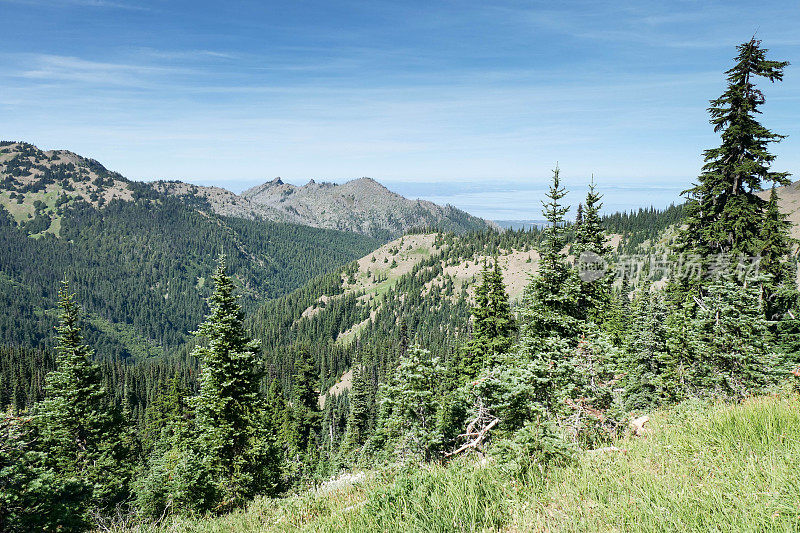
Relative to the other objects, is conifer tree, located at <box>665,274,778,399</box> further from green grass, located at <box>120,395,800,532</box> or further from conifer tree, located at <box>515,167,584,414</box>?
green grass, located at <box>120,395,800,532</box>

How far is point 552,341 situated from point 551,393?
2.12 metres

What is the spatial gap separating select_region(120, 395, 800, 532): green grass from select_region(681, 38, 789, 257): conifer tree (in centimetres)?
1817

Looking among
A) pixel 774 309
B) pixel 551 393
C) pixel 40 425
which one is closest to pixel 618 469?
pixel 551 393

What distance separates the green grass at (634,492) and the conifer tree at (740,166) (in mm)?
18173

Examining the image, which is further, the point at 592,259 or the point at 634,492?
the point at 592,259

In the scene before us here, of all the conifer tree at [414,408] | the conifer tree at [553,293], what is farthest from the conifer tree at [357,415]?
the conifer tree at [414,408]

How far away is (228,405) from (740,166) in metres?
29.0

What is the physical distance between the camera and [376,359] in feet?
446

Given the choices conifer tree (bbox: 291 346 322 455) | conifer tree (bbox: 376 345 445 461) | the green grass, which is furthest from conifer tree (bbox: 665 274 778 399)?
conifer tree (bbox: 291 346 322 455)

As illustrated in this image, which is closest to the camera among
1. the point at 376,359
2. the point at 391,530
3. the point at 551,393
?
the point at 391,530

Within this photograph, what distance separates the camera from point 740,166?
63.8 ft

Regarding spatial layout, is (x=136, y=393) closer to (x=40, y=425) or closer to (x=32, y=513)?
(x=40, y=425)

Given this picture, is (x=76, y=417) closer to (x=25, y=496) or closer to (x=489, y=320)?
(x=25, y=496)

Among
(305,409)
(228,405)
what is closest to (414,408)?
(228,405)
